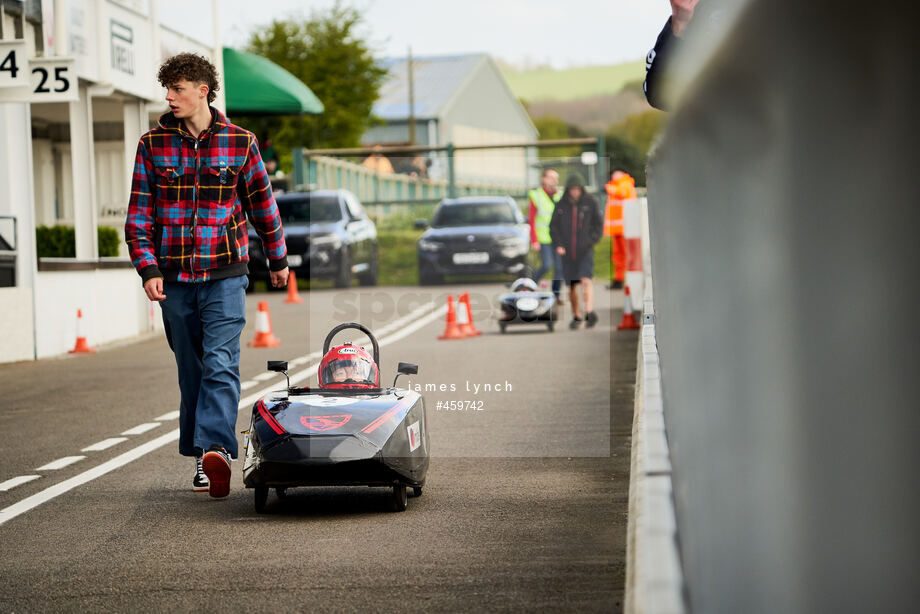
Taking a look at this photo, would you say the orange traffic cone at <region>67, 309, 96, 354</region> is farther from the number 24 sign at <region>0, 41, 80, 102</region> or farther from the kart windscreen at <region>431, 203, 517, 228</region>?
the kart windscreen at <region>431, 203, 517, 228</region>

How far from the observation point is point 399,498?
704 centimetres

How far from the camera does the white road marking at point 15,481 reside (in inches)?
326

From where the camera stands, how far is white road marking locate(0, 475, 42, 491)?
8281 mm

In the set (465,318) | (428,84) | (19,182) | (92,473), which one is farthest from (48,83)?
(428,84)

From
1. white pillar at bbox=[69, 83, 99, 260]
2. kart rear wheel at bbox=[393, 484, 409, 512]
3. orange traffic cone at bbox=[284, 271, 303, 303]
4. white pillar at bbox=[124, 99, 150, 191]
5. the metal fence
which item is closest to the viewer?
kart rear wheel at bbox=[393, 484, 409, 512]

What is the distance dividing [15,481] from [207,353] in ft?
5.38

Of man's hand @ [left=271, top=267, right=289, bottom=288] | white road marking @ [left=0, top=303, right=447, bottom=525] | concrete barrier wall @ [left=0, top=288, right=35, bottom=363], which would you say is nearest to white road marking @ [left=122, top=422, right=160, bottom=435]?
white road marking @ [left=0, top=303, right=447, bottom=525]

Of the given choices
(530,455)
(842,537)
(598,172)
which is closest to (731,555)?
(842,537)

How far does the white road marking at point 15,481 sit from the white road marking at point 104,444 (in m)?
1.08

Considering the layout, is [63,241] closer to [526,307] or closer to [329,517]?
[526,307]

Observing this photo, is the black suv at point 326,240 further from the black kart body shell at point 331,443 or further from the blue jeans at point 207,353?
the black kart body shell at point 331,443

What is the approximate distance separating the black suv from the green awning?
3133 millimetres

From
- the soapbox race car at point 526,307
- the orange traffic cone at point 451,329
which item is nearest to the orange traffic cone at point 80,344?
the orange traffic cone at point 451,329

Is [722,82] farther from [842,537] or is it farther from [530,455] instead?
[530,455]
